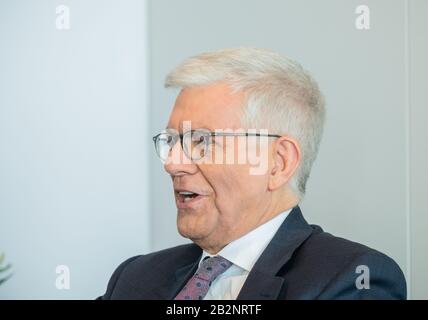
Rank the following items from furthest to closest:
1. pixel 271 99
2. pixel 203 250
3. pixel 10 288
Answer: pixel 10 288, pixel 203 250, pixel 271 99

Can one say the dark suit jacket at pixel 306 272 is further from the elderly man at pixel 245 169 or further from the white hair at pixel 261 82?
the white hair at pixel 261 82

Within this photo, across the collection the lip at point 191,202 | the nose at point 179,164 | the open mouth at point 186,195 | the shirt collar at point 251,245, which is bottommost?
the shirt collar at point 251,245

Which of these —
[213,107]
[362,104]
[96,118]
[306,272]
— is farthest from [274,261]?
[96,118]

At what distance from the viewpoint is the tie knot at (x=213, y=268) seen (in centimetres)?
131

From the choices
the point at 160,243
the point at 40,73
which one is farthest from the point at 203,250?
the point at 40,73

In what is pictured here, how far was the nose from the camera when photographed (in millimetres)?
1304

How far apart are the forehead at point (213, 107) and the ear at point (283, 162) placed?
0.10 metres

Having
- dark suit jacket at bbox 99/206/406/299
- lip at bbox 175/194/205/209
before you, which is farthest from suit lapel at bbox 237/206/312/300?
lip at bbox 175/194/205/209

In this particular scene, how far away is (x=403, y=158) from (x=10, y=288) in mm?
949

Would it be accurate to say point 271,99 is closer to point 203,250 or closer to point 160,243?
point 203,250

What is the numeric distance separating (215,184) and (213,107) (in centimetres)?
15

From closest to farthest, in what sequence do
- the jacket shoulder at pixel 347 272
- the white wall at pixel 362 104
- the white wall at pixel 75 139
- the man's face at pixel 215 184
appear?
the jacket shoulder at pixel 347 272
the man's face at pixel 215 184
the white wall at pixel 362 104
the white wall at pixel 75 139

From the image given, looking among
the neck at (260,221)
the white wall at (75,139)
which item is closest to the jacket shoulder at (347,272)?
the neck at (260,221)

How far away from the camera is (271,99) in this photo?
50.4 inches
